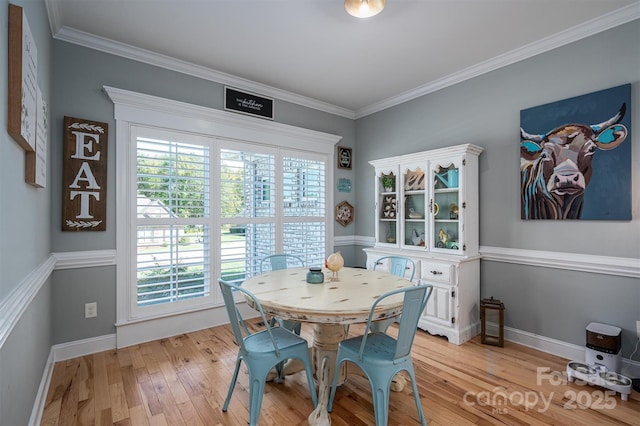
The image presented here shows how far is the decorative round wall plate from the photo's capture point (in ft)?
15.2

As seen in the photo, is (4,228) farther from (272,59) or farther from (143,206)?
(272,59)

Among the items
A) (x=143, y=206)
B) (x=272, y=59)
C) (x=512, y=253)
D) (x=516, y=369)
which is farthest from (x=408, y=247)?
(x=143, y=206)

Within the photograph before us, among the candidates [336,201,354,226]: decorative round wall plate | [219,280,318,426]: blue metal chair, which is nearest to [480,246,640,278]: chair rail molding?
[336,201,354,226]: decorative round wall plate

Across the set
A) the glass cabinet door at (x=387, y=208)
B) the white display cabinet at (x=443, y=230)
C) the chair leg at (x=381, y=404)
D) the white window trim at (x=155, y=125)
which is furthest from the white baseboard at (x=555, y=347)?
the white window trim at (x=155, y=125)

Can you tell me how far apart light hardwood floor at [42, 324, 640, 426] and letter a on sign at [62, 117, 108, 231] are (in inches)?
48.3

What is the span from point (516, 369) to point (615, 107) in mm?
2258

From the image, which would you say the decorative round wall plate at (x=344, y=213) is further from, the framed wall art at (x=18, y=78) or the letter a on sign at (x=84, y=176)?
the framed wall art at (x=18, y=78)

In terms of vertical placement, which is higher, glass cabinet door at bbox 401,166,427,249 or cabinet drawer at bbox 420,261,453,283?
glass cabinet door at bbox 401,166,427,249

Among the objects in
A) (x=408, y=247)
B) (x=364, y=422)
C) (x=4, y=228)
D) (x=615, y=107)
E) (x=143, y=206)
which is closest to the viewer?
(x=4, y=228)

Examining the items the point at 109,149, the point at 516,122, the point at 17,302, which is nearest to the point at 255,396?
the point at 17,302

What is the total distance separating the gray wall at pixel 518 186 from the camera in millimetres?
2469

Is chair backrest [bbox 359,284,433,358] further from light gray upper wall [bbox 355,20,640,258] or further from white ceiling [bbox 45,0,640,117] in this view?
white ceiling [bbox 45,0,640,117]

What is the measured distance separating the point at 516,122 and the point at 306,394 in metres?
3.11

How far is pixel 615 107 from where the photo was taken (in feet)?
8.15
